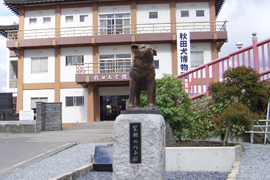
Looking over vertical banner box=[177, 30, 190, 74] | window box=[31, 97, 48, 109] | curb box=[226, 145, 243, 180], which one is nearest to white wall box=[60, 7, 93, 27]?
window box=[31, 97, 48, 109]

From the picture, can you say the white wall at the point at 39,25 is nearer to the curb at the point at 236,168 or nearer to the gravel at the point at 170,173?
the gravel at the point at 170,173

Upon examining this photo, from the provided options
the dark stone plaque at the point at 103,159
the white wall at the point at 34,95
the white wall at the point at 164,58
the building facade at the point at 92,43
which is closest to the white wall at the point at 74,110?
the building facade at the point at 92,43

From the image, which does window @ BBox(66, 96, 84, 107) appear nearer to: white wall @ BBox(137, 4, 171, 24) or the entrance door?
the entrance door

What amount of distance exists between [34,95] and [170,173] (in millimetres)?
17716

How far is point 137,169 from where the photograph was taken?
3.94 meters

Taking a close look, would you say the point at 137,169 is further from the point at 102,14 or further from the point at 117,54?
the point at 102,14

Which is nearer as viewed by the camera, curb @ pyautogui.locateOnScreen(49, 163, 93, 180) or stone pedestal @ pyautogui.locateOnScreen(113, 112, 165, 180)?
stone pedestal @ pyautogui.locateOnScreen(113, 112, 165, 180)

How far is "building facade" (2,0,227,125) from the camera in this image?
1978 cm

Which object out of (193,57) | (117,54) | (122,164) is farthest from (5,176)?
(193,57)

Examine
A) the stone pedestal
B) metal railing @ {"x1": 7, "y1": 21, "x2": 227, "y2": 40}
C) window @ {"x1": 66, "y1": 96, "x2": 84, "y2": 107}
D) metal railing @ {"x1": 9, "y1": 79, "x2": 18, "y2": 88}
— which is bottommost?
the stone pedestal

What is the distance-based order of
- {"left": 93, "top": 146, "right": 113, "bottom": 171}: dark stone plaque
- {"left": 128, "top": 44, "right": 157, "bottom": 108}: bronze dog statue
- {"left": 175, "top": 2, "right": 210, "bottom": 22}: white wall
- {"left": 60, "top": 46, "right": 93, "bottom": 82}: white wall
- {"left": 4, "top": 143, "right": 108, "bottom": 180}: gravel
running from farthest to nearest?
{"left": 175, "top": 2, "right": 210, "bottom": 22}: white wall < {"left": 60, "top": 46, "right": 93, "bottom": 82}: white wall < {"left": 93, "top": 146, "right": 113, "bottom": 171}: dark stone plaque < {"left": 4, "top": 143, "right": 108, "bottom": 180}: gravel < {"left": 128, "top": 44, "right": 157, "bottom": 108}: bronze dog statue

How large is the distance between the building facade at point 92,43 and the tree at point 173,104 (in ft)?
40.9

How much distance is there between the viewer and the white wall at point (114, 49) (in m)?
20.2

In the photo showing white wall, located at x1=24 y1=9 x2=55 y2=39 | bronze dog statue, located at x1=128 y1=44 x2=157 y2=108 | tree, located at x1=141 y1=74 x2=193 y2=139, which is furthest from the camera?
white wall, located at x1=24 y1=9 x2=55 y2=39
